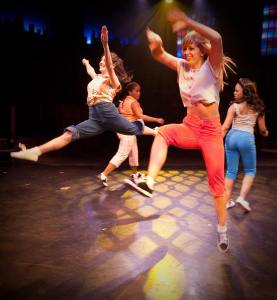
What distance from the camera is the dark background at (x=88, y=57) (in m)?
12.9

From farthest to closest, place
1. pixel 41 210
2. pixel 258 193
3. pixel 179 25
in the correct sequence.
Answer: pixel 258 193, pixel 41 210, pixel 179 25

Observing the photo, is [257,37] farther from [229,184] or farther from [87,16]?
[229,184]

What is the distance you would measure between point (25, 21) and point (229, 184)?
14.2m

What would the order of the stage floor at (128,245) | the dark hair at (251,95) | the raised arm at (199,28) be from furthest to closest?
the dark hair at (251,95)
the stage floor at (128,245)
the raised arm at (199,28)

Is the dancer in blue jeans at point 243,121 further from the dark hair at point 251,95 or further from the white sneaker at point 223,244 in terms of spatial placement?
the white sneaker at point 223,244

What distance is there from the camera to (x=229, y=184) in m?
4.27

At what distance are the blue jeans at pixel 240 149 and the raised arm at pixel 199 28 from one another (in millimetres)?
1904

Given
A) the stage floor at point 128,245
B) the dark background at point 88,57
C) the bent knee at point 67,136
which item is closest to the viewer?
the stage floor at point 128,245

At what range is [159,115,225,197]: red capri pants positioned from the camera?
2.59 meters

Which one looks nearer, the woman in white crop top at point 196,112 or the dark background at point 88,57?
the woman in white crop top at point 196,112

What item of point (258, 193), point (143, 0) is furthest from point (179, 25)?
point (143, 0)

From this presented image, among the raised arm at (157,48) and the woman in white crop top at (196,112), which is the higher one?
the raised arm at (157,48)

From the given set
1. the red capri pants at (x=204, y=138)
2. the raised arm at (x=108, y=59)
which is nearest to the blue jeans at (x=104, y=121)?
the raised arm at (x=108, y=59)

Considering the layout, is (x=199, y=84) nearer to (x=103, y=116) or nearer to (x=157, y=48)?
(x=157, y=48)
